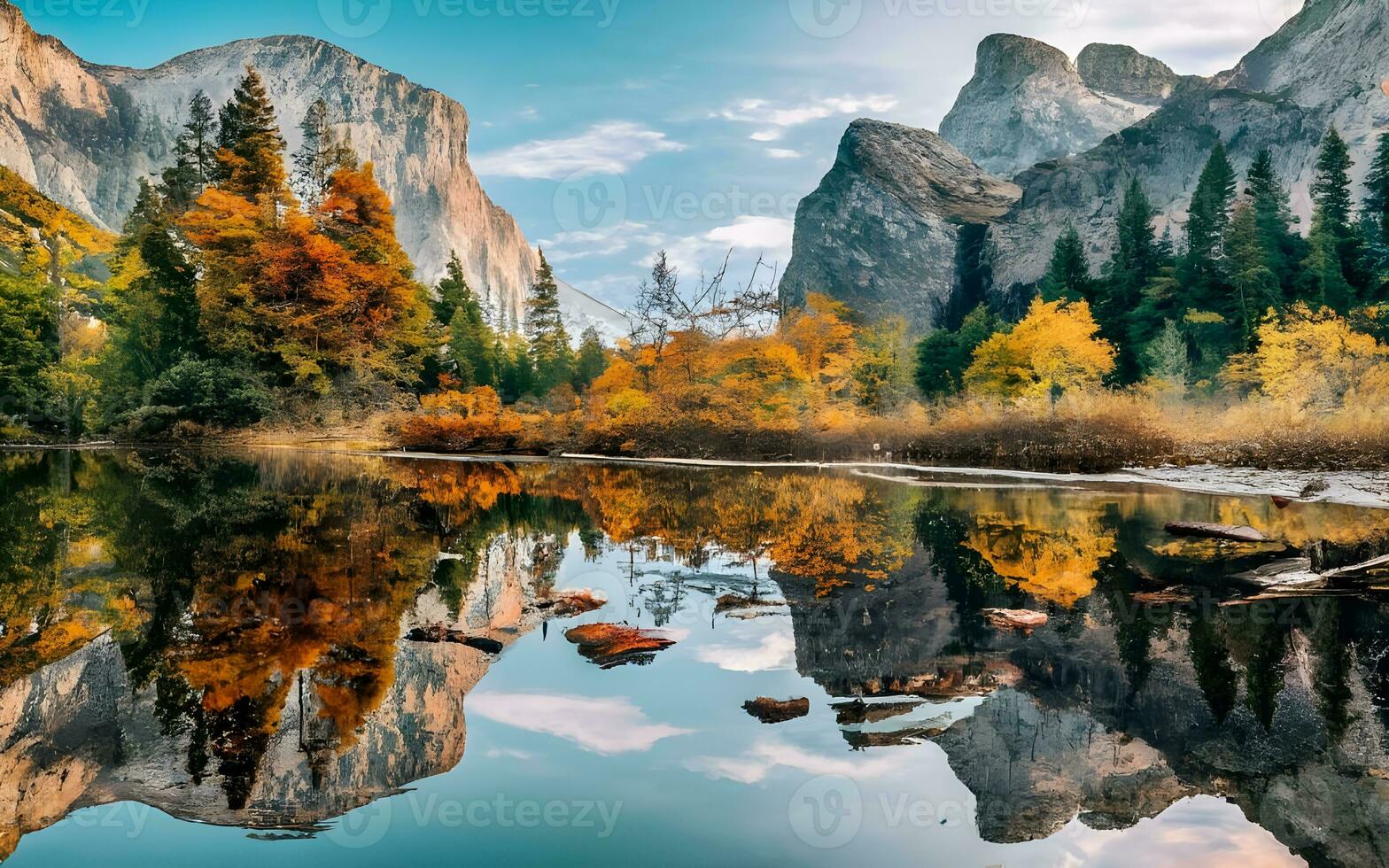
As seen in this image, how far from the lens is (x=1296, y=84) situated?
184ft

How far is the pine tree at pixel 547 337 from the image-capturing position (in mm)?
50938

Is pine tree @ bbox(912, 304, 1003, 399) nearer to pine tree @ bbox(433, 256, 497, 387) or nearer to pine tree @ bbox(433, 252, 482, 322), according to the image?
pine tree @ bbox(433, 256, 497, 387)

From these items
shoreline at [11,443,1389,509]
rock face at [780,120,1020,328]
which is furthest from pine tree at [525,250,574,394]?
rock face at [780,120,1020,328]

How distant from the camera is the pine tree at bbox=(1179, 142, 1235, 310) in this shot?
38.2 metres

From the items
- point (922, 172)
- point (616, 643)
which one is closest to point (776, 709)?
point (616, 643)

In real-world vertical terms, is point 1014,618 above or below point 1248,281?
below

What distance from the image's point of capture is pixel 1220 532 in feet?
31.4

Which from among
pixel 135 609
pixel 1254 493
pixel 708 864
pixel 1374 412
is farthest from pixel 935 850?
pixel 1374 412

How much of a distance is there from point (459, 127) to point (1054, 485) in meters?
136

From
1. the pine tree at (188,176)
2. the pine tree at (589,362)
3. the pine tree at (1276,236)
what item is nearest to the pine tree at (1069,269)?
the pine tree at (1276,236)

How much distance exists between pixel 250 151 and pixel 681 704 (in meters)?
37.5

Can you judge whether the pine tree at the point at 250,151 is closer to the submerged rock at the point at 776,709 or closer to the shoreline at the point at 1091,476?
the shoreline at the point at 1091,476

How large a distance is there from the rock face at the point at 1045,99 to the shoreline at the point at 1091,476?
75.5m

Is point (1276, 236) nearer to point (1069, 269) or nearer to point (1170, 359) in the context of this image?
point (1069, 269)
